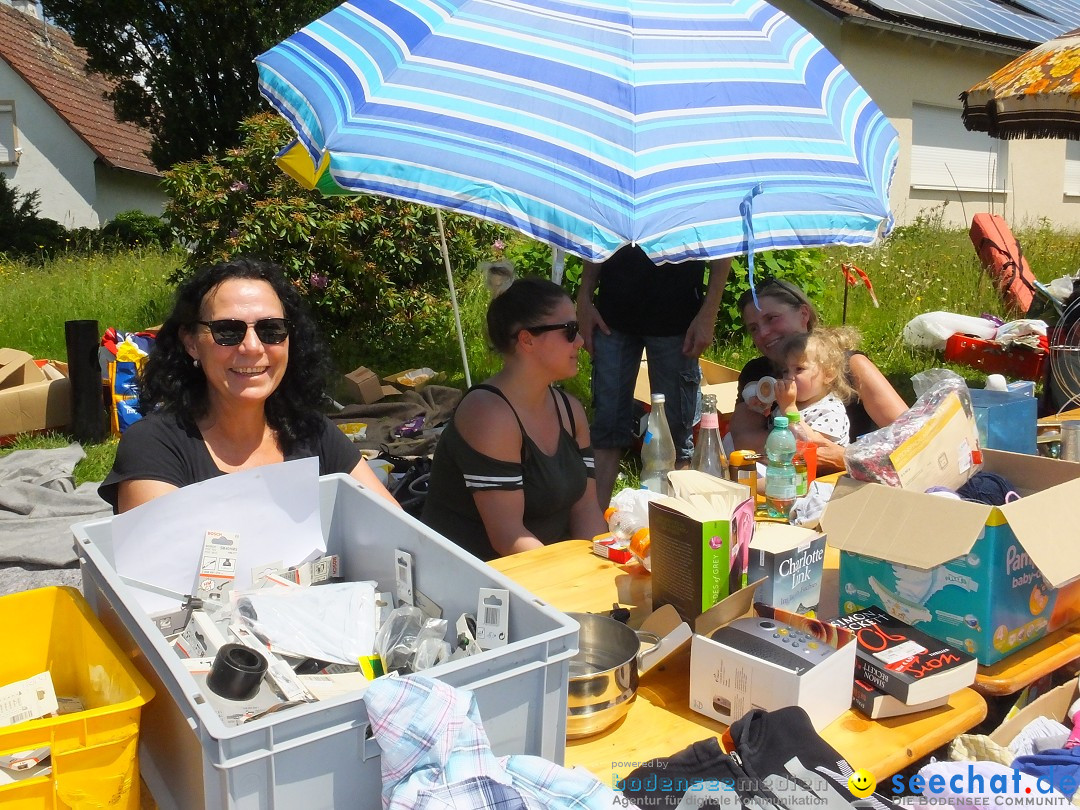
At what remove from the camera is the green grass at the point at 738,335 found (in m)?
7.49

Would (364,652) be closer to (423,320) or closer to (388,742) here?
(388,742)

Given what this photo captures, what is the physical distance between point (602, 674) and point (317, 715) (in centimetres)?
59

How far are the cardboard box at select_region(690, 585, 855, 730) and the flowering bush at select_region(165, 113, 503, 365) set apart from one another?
633 centimetres

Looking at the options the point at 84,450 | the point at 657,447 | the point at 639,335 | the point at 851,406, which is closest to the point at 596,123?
the point at 657,447

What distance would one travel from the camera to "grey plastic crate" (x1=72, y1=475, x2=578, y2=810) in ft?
3.35

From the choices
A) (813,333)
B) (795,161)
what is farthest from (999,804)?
(813,333)

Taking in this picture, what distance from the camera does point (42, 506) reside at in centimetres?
479

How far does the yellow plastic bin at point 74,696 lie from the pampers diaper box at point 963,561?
1362 mm

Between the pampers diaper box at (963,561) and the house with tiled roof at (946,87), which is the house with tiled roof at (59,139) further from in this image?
the pampers diaper box at (963,561)

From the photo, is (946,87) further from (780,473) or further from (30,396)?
(780,473)

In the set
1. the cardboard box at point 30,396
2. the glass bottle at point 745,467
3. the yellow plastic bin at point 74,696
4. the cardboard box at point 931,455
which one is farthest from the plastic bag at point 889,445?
the cardboard box at point 30,396

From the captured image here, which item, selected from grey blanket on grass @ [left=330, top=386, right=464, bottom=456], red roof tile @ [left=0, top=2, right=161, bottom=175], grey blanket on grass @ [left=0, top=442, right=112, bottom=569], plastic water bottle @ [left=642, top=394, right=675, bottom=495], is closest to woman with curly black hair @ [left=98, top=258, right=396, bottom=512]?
plastic water bottle @ [left=642, top=394, right=675, bottom=495]

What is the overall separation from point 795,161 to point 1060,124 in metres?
5.17

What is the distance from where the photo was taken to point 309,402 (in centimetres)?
256
